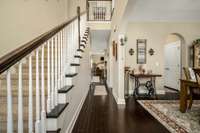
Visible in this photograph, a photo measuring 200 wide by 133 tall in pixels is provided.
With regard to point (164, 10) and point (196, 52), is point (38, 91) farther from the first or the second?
point (196, 52)

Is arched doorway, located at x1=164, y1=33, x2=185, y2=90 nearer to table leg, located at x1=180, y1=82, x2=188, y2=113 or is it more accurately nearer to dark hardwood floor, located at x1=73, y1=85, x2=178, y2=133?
table leg, located at x1=180, y1=82, x2=188, y2=113

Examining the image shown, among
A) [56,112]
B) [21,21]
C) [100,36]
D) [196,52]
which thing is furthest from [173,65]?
[56,112]

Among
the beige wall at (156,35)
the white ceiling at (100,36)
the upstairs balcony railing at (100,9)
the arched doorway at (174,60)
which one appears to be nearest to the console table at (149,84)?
the beige wall at (156,35)

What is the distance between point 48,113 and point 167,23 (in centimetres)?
608

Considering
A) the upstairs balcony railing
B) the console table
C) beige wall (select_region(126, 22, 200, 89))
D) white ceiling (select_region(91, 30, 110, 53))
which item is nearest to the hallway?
the console table

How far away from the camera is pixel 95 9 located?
28.0ft

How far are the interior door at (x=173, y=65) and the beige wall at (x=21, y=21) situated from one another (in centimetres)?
533

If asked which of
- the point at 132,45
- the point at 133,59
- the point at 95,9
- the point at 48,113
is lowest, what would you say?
the point at 48,113

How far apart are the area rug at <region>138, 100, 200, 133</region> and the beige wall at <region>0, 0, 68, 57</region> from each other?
3.77 meters

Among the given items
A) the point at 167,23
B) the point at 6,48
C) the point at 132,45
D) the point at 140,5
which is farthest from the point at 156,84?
the point at 6,48

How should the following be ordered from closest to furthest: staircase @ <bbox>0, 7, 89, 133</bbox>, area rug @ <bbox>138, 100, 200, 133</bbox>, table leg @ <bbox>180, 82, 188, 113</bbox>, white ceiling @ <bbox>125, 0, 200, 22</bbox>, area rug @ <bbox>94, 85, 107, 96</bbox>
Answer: staircase @ <bbox>0, 7, 89, 133</bbox> → area rug @ <bbox>138, 100, 200, 133</bbox> → table leg @ <bbox>180, 82, 188, 113</bbox> → white ceiling @ <bbox>125, 0, 200, 22</bbox> → area rug @ <bbox>94, 85, 107, 96</bbox>

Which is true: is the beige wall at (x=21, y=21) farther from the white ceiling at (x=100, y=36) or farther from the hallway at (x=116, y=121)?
the white ceiling at (x=100, y=36)

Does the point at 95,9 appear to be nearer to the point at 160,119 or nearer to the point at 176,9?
the point at 176,9

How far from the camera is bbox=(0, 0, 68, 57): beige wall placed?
13.1 feet
